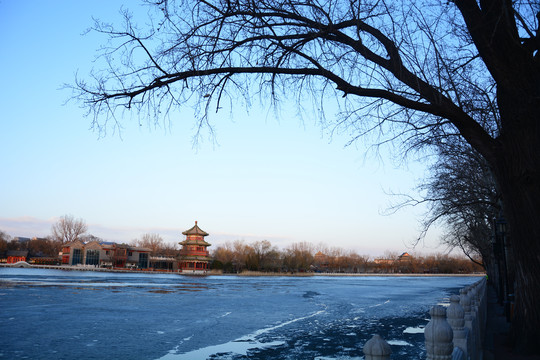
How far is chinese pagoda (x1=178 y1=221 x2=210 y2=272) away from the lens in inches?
3697

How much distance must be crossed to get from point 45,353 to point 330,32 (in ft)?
35.9

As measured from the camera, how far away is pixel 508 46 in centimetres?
755

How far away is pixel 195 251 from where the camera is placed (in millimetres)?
94125

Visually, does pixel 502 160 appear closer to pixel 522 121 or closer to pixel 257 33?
pixel 522 121

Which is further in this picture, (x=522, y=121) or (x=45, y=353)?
(x=45, y=353)

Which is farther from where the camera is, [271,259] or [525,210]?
[271,259]

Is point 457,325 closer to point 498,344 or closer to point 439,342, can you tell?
point 439,342

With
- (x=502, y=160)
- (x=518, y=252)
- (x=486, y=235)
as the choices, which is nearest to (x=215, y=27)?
(x=502, y=160)

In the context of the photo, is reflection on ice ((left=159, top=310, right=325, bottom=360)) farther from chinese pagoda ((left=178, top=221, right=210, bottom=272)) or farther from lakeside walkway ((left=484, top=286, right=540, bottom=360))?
chinese pagoda ((left=178, top=221, right=210, bottom=272))

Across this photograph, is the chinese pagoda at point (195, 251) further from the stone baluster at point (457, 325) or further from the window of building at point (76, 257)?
the stone baluster at point (457, 325)

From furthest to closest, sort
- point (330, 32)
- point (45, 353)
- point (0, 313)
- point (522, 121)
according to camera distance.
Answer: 1. point (0, 313)
2. point (45, 353)
3. point (330, 32)
4. point (522, 121)

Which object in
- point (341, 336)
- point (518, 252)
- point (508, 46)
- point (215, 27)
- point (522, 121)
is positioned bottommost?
point (341, 336)

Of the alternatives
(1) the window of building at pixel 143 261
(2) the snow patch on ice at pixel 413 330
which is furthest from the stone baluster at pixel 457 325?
(1) the window of building at pixel 143 261

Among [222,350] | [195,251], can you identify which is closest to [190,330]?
[222,350]
